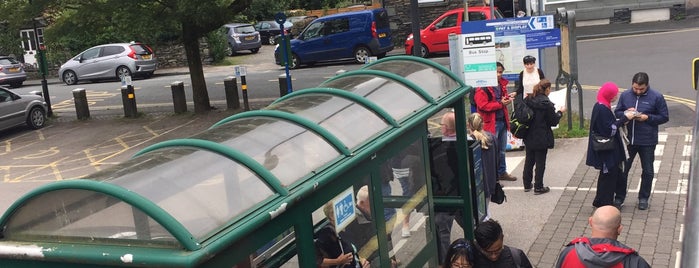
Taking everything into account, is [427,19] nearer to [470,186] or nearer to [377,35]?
[377,35]

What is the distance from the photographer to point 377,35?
25.0 meters

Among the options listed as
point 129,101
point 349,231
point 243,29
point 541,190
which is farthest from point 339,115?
point 243,29

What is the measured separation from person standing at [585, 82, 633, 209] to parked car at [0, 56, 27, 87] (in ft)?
84.3

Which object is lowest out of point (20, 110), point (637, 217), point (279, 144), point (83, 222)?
point (637, 217)

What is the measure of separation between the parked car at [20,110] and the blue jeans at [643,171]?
14.6 m

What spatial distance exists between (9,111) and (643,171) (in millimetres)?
14897

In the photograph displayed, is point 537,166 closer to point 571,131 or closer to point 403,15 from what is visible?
point 571,131

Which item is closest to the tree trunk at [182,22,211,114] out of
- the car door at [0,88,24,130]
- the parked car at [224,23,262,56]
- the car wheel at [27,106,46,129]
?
the car wheel at [27,106,46,129]

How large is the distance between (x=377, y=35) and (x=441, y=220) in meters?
18.2

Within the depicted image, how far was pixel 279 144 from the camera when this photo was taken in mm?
4684

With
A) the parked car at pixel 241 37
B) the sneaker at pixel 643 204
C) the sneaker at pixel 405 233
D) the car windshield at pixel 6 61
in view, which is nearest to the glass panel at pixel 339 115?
the sneaker at pixel 405 233

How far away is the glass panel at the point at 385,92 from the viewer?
6055mm

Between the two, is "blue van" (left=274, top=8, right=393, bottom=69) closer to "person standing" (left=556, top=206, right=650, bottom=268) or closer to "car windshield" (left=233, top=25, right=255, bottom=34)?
"car windshield" (left=233, top=25, right=255, bottom=34)

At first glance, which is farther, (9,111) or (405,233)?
(9,111)
